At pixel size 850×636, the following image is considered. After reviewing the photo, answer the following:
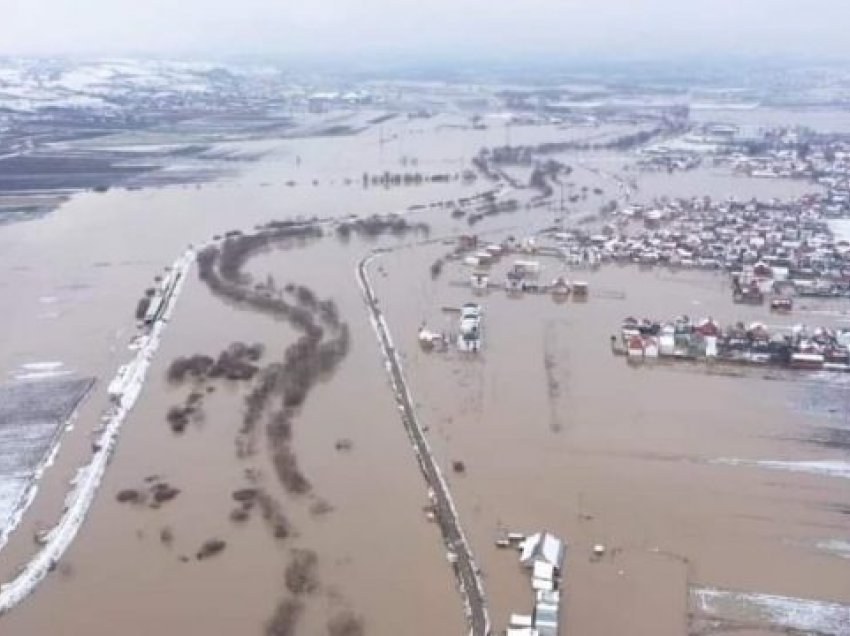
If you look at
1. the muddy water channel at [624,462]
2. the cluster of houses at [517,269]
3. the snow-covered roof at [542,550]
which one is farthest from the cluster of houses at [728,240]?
the snow-covered roof at [542,550]

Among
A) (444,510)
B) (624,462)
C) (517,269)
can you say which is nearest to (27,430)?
(444,510)

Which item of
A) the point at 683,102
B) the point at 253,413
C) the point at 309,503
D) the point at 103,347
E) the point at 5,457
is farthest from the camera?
the point at 683,102

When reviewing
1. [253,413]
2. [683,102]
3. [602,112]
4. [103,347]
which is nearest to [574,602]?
[253,413]

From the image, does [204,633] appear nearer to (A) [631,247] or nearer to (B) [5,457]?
(B) [5,457]

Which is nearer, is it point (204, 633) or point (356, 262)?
point (204, 633)

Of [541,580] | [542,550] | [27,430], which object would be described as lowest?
[27,430]

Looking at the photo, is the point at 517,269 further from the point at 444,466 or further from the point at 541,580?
the point at 541,580

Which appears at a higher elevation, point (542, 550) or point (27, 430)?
point (542, 550)
